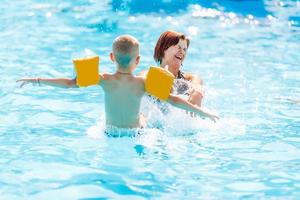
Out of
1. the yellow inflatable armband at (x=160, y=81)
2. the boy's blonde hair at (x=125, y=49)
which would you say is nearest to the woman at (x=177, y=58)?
the yellow inflatable armband at (x=160, y=81)

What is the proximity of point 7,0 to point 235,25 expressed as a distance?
4.87 m

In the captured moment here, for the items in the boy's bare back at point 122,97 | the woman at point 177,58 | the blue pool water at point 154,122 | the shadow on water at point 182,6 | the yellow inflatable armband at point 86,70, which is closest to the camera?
the blue pool water at point 154,122

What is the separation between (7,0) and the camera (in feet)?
43.3

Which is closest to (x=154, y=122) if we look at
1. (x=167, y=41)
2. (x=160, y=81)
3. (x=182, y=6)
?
(x=167, y=41)

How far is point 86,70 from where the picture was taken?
187 inches

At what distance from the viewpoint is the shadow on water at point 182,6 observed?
40.1 feet

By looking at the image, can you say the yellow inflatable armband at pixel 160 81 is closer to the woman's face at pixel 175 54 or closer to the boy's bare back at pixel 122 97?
the boy's bare back at pixel 122 97

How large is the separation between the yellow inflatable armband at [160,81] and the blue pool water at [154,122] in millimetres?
472

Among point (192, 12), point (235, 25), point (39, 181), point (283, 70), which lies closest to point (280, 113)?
point (283, 70)

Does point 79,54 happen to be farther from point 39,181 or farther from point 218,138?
point 39,181

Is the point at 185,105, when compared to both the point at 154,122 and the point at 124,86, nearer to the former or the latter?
the point at 124,86

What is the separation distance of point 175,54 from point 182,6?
693cm

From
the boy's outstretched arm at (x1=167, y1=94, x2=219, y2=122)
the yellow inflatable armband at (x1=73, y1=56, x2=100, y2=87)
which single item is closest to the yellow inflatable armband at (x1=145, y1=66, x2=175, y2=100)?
the boy's outstretched arm at (x1=167, y1=94, x2=219, y2=122)

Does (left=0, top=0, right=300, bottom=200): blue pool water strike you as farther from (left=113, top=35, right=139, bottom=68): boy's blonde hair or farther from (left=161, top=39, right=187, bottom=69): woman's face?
(left=113, top=35, right=139, bottom=68): boy's blonde hair
